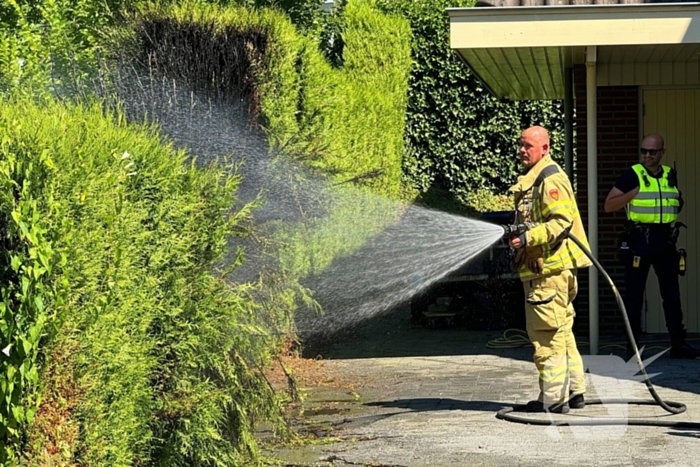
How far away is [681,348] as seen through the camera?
9.95 m

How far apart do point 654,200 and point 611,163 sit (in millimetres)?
2353

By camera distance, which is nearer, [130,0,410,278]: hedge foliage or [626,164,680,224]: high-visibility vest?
[130,0,410,278]: hedge foliage

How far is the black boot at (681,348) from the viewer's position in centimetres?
991

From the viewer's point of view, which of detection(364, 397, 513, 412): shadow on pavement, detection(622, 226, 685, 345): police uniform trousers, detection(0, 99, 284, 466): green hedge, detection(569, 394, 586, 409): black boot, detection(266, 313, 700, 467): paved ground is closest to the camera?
detection(0, 99, 284, 466): green hedge

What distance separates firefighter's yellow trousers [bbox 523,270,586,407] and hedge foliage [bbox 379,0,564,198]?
1041 cm

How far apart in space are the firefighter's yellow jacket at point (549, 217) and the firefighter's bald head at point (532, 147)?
0.15 ft

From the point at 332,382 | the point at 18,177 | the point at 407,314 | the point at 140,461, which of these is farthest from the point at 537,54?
the point at 18,177

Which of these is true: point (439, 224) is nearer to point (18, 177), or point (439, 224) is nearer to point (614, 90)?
point (614, 90)

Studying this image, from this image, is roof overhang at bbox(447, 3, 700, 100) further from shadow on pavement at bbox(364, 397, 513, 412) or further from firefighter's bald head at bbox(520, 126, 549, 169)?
shadow on pavement at bbox(364, 397, 513, 412)

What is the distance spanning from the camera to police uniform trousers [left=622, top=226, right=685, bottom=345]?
381 inches

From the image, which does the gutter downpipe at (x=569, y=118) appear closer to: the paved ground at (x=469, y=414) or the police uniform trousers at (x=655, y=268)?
the paved ground at (x=469, y=414)

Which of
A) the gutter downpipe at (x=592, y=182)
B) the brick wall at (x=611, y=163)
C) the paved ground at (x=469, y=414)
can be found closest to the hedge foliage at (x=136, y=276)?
the paved ground at (x=469, y=414)

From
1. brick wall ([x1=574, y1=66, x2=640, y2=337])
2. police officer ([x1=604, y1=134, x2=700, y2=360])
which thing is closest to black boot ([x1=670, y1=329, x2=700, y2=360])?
police officer ([x1=604, y1=134, x2=700, y2=360])

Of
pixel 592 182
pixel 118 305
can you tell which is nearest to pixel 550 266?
pixel 592 182
